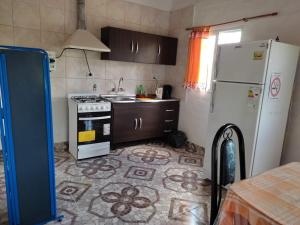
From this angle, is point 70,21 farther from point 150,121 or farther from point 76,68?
point 150,121

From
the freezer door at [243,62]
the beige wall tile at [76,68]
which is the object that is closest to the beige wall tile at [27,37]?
the beige wall tile at [76,68]

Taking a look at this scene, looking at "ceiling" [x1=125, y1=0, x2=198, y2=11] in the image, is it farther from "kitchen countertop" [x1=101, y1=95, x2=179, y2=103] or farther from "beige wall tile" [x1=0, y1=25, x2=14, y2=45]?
"beige wall tile" [x1=0, y1=25, x2=14, y2=45]

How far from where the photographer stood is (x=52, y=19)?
3281 millimetres

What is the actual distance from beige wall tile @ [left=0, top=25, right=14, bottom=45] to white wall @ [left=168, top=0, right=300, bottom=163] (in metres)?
2.86

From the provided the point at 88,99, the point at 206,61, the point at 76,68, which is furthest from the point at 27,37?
→ the point at 206,61

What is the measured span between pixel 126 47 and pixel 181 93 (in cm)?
133

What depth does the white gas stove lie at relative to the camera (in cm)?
312

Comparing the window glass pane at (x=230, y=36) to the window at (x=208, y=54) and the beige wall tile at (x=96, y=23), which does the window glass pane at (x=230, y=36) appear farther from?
the beige wall tile at (x=96, y=23)

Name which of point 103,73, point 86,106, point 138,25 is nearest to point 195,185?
point 86,106

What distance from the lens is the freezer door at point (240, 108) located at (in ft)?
7.51

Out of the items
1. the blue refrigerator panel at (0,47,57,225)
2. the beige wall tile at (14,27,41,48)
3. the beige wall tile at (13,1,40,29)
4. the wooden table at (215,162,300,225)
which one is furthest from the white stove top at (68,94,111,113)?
the wooden table at (215,162,300,225)

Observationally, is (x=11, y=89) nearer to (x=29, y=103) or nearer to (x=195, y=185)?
(x=29, y=103)

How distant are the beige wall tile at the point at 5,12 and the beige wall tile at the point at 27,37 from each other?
0.13 meters

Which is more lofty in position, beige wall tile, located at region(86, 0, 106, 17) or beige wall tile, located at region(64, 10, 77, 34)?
beige wall tile, located at region(86, 0, 106, 17)
